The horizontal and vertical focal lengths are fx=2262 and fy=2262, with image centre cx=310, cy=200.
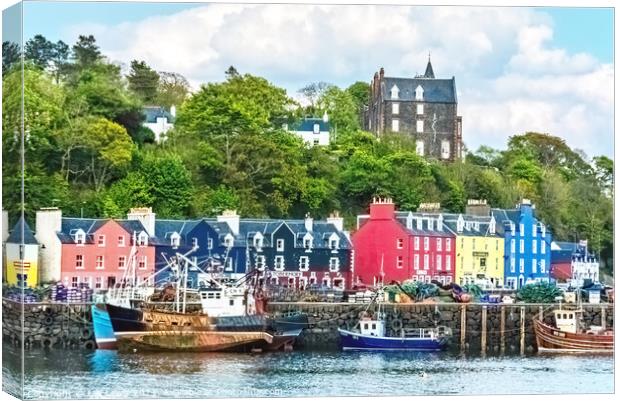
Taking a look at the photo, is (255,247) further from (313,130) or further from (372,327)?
(372,327)

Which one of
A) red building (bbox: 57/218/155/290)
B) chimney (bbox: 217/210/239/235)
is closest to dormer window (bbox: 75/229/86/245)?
red building (bbox: 57/218/155/290)

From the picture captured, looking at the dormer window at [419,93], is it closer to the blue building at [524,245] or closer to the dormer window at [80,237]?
the blue building at [524,245]

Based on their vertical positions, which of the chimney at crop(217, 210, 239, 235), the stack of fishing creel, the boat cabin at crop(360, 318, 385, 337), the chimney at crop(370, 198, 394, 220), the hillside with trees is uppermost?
the hillside with trees

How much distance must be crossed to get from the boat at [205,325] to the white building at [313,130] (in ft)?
5.67

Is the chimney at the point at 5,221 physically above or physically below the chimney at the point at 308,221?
below

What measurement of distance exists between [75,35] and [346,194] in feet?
14.9

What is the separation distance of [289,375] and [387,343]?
3537 millimetres

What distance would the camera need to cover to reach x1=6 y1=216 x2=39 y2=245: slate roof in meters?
24.0

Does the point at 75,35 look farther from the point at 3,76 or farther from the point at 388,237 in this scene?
the point at 388,237

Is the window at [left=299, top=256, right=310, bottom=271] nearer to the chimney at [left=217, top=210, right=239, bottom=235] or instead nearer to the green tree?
the chimney at [left=217, top=210, right=239, bottom=235]

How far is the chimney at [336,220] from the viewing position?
27.2m

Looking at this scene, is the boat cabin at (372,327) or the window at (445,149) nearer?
the window at (445,149)

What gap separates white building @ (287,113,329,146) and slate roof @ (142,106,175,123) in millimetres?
1446

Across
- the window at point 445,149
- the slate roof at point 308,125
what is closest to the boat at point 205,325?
the slate roof at point 308,125
